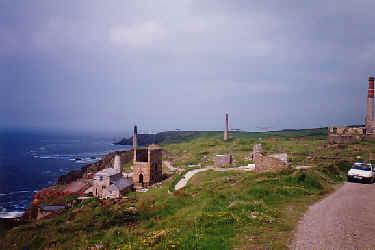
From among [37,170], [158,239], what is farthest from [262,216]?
[37,170]

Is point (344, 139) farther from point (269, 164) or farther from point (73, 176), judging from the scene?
point (73, 176)

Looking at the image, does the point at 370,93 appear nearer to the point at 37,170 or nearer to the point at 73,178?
the point at 73,178

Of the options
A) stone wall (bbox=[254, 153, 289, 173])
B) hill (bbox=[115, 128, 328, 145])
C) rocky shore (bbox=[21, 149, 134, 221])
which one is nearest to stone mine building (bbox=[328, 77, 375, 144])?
stone wall (bbox=[254, 153, 289, 173])

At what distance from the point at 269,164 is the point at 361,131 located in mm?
33977

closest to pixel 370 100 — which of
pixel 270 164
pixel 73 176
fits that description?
pixel 270 164

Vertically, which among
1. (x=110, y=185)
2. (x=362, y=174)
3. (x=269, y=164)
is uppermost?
(x=362, y=174)

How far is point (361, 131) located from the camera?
4447cm

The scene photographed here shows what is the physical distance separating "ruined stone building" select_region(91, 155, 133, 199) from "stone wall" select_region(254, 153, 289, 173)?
731 inches

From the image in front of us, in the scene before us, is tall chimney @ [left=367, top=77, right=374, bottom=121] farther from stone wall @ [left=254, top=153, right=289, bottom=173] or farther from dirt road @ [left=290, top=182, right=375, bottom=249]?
dirt road @ [left=290, top=182, right=375, bottom=249]

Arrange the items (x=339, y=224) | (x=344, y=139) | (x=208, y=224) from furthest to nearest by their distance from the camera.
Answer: (x=344, y=139)
(x=208, y=224)
(x=339, y=224)

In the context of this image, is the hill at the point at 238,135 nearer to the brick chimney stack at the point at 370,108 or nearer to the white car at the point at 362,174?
the brick chimney stack at the point at 370,108

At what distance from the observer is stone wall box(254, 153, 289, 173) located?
2177 centimetres

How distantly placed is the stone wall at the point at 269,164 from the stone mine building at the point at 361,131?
28929 mm

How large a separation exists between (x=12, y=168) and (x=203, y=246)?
94.1 metres
